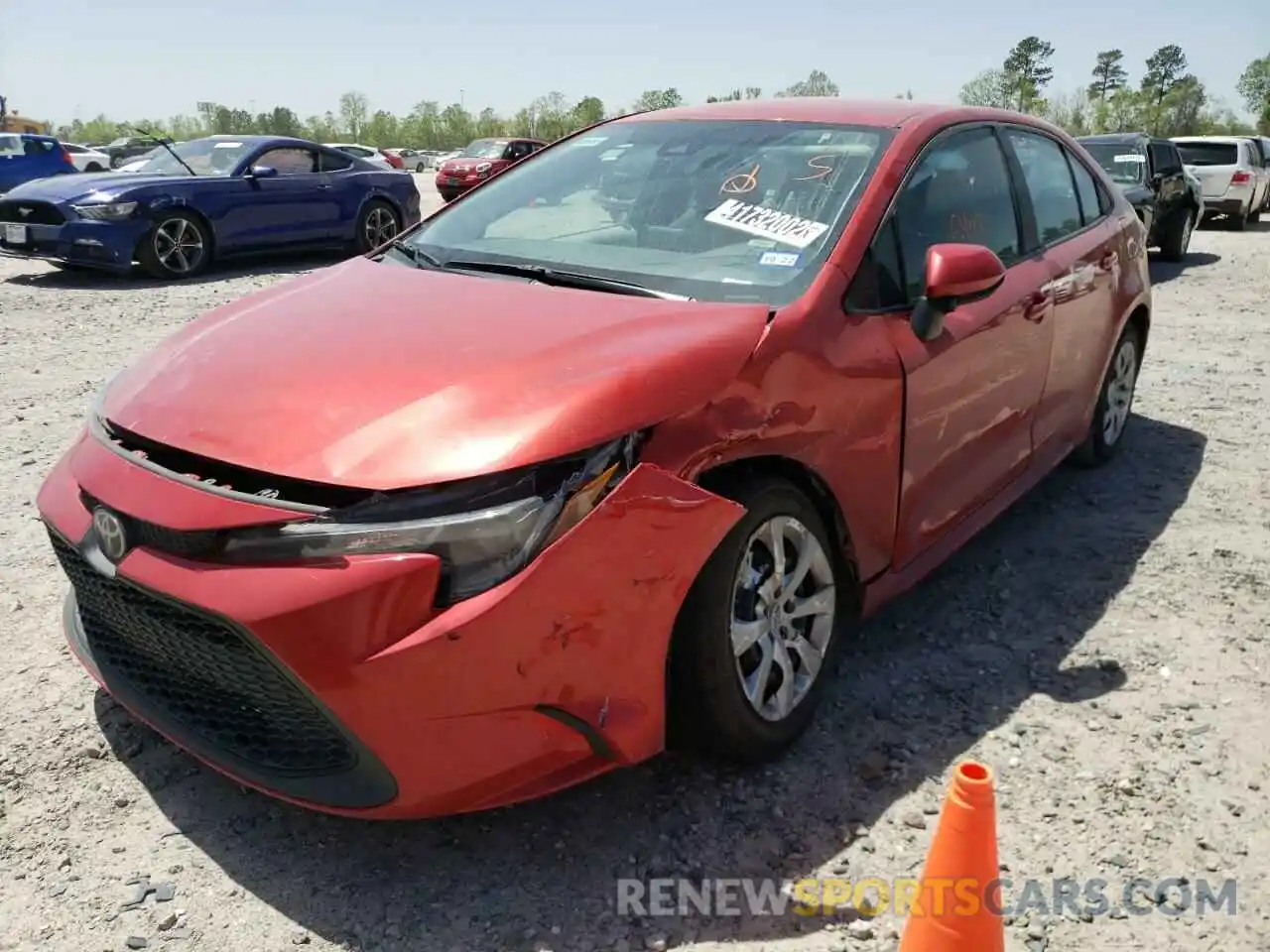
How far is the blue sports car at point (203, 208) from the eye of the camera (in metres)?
9.60

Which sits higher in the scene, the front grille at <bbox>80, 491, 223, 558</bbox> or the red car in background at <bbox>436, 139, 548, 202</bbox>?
the red car in background at <bbox>436, 139, 548, 202</bbox>

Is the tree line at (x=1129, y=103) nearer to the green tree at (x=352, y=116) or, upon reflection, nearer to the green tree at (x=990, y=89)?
the green tree at (x=990, y=89)

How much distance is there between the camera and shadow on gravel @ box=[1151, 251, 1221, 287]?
38.9ft

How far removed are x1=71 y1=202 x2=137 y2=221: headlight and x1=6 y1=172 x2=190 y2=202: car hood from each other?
80mm

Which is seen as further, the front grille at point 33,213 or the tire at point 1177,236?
the tire at point 1177,236

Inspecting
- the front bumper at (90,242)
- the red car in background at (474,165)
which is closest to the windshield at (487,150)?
the red car in background at (474,165)

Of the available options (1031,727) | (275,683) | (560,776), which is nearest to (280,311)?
(275,683)

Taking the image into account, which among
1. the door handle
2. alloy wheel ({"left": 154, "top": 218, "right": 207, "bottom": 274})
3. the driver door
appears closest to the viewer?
the door handle

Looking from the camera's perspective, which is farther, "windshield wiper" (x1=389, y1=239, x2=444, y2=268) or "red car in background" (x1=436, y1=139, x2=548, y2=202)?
"red car in background" (x1=436, y1=139, x2=548, y2=202)

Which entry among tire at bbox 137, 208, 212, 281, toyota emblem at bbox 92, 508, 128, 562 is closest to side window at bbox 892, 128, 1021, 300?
toyota emblem at bbox 92, 508, 128, 562

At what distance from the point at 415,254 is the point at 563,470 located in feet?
5.09

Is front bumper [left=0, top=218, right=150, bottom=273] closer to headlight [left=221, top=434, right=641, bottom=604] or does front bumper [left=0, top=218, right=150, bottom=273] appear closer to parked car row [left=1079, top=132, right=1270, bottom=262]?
headlight [left=221, top=434, right=641, bottom=604]

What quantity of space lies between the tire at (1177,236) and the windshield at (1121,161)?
4.28ft

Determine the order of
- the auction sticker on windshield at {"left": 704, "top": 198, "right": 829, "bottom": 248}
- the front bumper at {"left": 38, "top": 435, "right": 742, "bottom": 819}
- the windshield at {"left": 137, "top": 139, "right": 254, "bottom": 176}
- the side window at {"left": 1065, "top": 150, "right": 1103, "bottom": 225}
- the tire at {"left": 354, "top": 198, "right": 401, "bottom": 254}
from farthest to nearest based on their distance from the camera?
the tire at {"left": 354, "top": 198, "right": 401, "bottom": 254}, the windshield at {"left": 137, "top": 139, "right": 254, "bottom": 176}, the side window at {"left": 1065, "top": 150, "right": 1103, "bottom": 225}, the auction sticker on windshield at {"left": 704, "top": 198, "right": 829, "bottom": 248}, the front bumper at {"left": 38, "top": 435, "right": 742, "bottom": 819}
